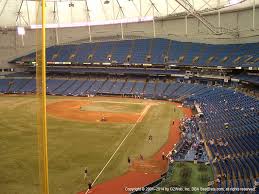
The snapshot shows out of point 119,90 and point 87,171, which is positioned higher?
point 119,90

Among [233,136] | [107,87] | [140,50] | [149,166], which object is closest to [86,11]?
[140,50]

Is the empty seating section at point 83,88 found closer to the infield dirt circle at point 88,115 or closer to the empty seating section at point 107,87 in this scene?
the empty seating section at point 107,87

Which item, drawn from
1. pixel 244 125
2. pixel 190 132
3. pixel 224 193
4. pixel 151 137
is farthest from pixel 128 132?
pixel 224 193

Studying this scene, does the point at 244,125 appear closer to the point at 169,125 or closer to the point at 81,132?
the point at 169,125

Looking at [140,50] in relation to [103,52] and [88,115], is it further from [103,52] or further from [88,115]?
[88,115]

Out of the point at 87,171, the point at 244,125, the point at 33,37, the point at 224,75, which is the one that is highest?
the point at 33,37

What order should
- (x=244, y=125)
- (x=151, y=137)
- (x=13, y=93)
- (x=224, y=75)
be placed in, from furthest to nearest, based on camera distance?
(x=13, y=93) → (x=224, y=75) → (x=151, y=137) → (x=244, y=125)

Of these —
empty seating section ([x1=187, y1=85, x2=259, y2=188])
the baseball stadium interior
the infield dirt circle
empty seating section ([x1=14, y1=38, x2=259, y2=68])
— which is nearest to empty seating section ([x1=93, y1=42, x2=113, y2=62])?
empty seating section ([x1=14, y1=38, x2=259, y2=68])
